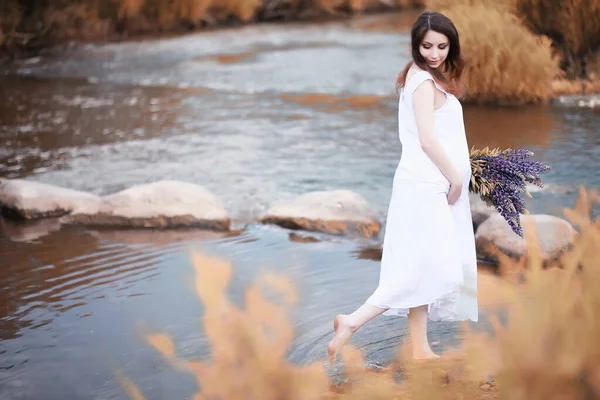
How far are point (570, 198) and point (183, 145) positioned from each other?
414 cm

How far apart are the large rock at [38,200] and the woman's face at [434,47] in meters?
3.74

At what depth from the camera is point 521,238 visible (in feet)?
18.1

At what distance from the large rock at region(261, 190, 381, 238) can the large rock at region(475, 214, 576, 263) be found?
0.80 m

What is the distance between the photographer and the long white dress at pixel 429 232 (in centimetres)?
345

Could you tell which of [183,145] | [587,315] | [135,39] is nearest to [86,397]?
[587,315]

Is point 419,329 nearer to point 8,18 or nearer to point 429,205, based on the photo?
point 429,205

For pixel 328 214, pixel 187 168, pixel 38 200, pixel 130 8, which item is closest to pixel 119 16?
pixel 130 8

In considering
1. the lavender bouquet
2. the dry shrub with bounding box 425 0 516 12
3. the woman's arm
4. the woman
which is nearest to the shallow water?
the woman

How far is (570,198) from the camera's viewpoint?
662 centimetres

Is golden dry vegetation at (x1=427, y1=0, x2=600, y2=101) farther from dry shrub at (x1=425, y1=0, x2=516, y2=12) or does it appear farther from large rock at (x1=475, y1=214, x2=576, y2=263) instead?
large rock at (x1=475, y1=214, x2=576, y2=263)

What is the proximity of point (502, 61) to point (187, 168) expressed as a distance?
392 centimetres

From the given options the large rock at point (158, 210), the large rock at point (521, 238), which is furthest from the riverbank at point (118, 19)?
the large rock at point (521, 238)

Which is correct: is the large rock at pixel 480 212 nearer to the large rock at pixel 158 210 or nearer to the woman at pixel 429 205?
the large rock at pixel 158 210

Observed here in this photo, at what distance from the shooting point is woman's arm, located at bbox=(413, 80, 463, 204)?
A: 3.41 metres
